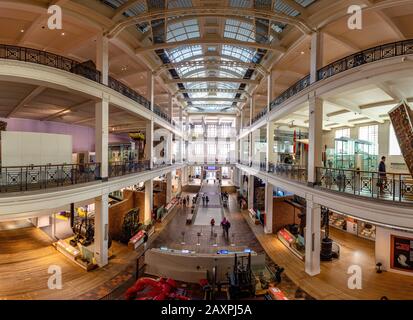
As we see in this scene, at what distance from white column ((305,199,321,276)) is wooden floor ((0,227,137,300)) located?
27.6 ft

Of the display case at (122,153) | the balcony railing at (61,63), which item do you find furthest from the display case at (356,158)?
the display case at (122,153)

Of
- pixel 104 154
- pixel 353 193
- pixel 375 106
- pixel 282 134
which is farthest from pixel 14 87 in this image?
pixel 282 134

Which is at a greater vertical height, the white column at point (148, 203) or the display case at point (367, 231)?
the white column at point (148, 203)

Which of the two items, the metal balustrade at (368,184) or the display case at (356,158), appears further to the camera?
the display case at (356,158)

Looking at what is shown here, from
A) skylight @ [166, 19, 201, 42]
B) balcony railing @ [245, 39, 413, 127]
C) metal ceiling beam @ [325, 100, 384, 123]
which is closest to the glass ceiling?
skylight @ [166, 19, 201, 42]

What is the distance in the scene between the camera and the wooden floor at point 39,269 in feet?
25.1

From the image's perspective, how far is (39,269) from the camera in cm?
927

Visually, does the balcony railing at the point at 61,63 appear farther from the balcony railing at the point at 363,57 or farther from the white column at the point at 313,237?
the white column at the point at 313,237

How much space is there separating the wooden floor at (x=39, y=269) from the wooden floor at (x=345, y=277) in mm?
7876

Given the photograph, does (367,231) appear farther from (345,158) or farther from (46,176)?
(46,176)

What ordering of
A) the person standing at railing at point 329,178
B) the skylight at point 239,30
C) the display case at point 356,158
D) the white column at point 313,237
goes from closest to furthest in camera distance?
the person standing at railing at point 329,178 → the white column at point 313,237 → the display case at point 356,158 → the skylight at point 239,30

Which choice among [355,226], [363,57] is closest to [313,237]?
[363,57]

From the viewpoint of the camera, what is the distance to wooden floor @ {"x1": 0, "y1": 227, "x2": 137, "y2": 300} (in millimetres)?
7660

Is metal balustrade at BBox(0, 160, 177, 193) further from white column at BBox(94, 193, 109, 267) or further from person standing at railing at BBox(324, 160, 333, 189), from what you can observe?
person standing at railing at BBox(324, 160, 333, 189)
